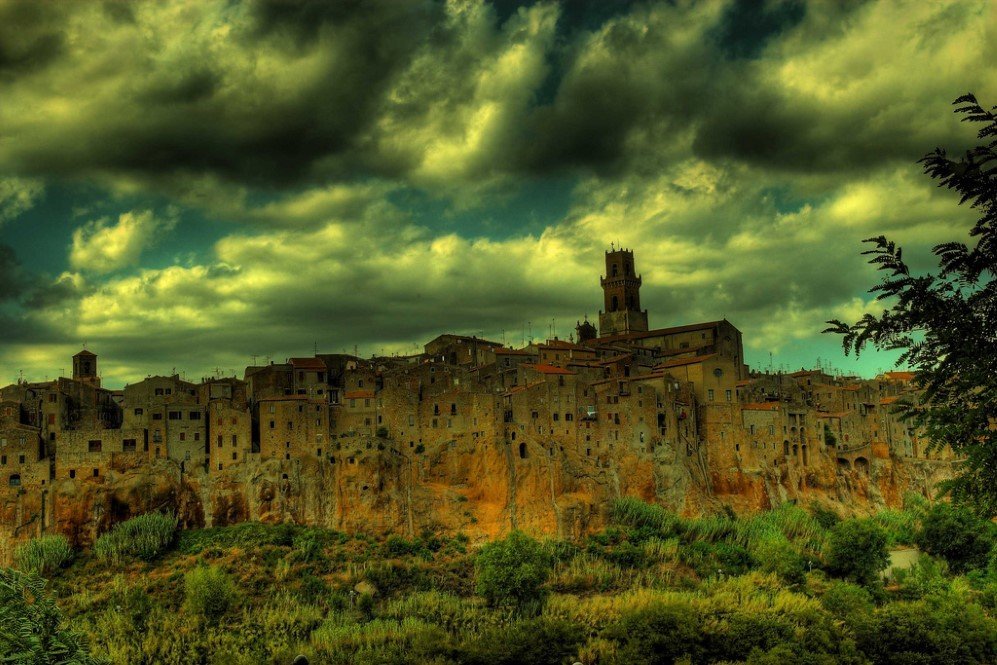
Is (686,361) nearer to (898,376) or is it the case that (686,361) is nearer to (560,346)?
(560,346)

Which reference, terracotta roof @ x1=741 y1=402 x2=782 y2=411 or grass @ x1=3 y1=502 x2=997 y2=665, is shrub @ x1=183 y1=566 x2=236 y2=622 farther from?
terracotta roof @ x1=741 y1=402 x2=782 y2=411

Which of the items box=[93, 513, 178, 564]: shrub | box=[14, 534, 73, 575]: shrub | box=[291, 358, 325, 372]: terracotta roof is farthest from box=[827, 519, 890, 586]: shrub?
box=[14, 534, 73, 575]: shrub

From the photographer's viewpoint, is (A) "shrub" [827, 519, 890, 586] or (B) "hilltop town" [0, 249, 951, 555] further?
(A) "shrub" [827, 519, 890, 586]

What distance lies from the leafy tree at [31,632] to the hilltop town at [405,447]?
1678 inches

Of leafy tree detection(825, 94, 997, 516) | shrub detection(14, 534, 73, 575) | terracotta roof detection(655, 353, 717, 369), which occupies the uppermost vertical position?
terracotta roof detection(655, 353, 717, 369)

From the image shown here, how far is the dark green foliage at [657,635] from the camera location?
135ft

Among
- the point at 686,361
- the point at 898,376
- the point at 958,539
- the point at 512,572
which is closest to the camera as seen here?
the point at 512,572

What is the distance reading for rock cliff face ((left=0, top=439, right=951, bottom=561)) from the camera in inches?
2188

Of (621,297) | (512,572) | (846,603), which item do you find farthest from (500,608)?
(621,297)

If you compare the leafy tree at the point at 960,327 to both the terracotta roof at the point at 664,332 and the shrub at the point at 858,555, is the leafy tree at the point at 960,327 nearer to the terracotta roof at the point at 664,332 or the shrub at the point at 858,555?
the shrub at the point at 858,555

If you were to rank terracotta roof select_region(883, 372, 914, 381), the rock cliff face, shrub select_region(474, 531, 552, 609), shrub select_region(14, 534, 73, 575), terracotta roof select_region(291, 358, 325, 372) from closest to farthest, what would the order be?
shrub select_region(474, 531, 552, 609), shrub select_region(14, 534, 73, 575), the rock cliff face, terracotta roof select_region(291, 358, 325, 372), terracotta roof select_region(883, 372, 914, 381)

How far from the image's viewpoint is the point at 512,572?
164ft

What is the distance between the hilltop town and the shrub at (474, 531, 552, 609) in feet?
19.2

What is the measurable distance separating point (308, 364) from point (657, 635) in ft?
114
